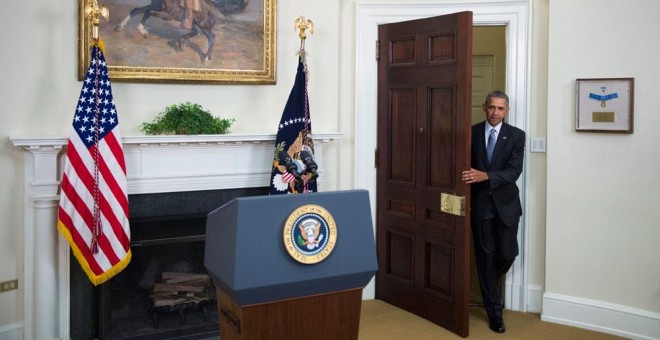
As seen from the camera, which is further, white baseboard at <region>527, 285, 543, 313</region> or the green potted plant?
white baseboard at <region>527, 285, 543, 313</region>

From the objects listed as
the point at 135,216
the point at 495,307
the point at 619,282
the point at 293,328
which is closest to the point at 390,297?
the point at 495,307

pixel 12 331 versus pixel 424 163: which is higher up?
pixel 424 163

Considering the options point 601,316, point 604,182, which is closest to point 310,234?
point 604,182

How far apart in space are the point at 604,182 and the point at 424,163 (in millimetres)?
1166

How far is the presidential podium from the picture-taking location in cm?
216

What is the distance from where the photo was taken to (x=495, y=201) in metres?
4.25

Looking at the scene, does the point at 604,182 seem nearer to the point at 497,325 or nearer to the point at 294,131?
the point at 497,325

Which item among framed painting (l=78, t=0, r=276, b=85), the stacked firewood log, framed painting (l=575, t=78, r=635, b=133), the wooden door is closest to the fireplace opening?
the stacked firewood log

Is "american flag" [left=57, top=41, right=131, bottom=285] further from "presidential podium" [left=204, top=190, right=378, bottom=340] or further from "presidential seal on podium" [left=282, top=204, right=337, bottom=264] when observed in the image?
"presidential seal on podium" [left=282, top=204, right=337, bottom=264]

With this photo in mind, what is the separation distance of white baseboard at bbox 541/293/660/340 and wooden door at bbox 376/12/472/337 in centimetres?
72

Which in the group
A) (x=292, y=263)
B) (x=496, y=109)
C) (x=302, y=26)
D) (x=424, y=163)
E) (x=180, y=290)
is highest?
(x=302, y=26)

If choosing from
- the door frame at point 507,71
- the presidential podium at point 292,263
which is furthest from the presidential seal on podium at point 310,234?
the door frame at point 507,71

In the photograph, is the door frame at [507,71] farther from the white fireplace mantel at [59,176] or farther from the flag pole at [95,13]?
the flag pole at [95,13]

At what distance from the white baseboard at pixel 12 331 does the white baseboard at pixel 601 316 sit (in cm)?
335
